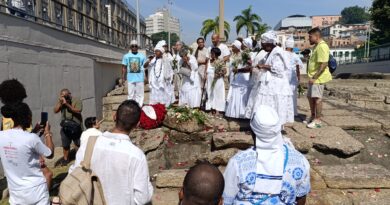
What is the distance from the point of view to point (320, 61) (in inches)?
234

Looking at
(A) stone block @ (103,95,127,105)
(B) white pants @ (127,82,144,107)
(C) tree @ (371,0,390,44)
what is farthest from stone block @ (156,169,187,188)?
(C) tree @ (371,0,390,44)

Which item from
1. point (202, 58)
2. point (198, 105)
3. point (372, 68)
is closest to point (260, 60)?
point (202, 58)

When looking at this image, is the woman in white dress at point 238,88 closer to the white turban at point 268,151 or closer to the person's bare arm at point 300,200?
the person's bare arm at point 300,200

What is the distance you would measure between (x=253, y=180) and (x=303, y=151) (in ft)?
10.9

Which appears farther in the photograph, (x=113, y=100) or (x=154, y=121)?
(x=113, y=100)

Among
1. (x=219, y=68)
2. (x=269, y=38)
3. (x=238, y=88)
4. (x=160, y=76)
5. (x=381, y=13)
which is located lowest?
(x=238, y=88)

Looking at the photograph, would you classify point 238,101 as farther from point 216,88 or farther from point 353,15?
point 353,15

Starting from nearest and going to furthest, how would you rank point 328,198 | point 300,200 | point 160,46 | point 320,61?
1. point 300,200
2. point 328,198
3. point 320,61
4. point 160,46

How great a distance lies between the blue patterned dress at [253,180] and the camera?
2.24 meters

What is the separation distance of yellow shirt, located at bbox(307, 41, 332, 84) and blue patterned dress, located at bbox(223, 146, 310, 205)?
4065 mm

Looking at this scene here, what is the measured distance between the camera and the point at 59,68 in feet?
27.3

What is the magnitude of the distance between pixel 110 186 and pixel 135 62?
654 cm

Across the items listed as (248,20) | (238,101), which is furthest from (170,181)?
(248,20)

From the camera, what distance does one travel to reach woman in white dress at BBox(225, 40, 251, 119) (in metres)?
6.67
